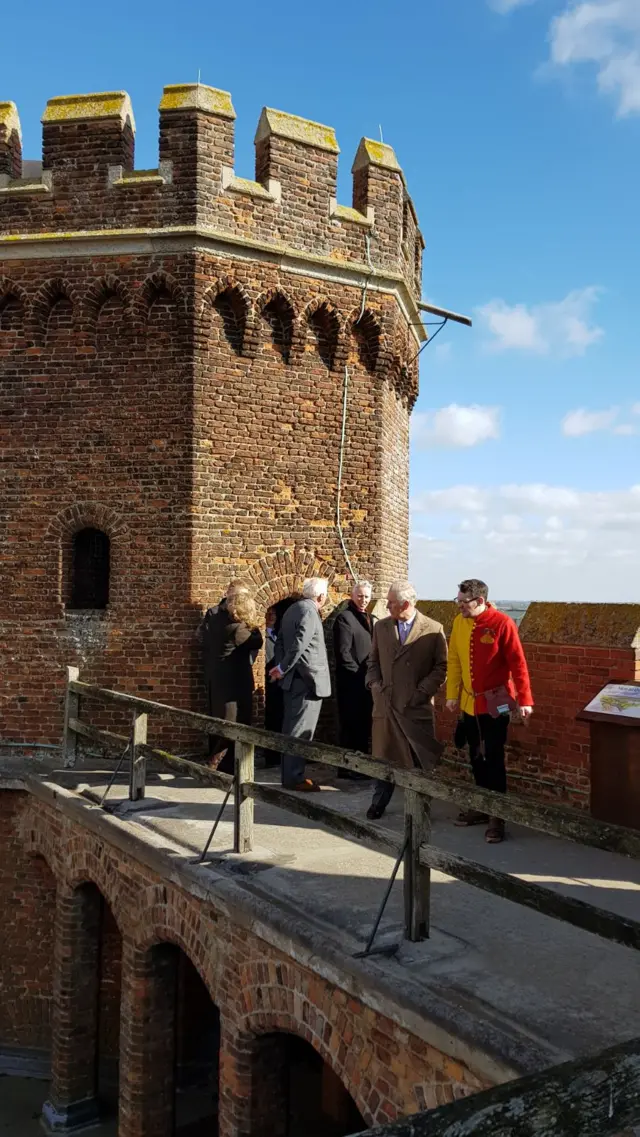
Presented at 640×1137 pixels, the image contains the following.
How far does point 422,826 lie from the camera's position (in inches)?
156

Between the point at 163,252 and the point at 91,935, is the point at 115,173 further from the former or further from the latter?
the point at 91,935

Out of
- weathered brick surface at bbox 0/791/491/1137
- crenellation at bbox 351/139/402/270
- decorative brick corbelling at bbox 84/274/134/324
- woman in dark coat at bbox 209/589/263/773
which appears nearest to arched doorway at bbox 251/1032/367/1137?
weathered brick surface at bbox 0/791/491/1137

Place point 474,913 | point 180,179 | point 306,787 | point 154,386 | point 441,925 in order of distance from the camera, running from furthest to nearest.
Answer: point 154,386 → point 180,179 → point 306,787 → point 474,913 → point 441,925

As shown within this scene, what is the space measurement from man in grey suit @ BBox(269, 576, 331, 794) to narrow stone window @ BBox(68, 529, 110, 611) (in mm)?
2923

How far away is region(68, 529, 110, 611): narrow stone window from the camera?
30.9 ft

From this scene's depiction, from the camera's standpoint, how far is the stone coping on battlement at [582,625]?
20.5 ft

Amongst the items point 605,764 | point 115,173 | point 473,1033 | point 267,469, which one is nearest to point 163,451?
point 267,469

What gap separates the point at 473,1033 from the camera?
3.18 m

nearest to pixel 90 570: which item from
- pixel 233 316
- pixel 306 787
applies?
pixel 233 316

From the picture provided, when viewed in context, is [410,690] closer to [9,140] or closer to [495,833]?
[495,833]

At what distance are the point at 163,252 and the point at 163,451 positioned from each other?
2045 mm

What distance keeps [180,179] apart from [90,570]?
419cm

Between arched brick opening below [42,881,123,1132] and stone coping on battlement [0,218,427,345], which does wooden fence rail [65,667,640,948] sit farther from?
stone coping on battlement [0,218,427,345]

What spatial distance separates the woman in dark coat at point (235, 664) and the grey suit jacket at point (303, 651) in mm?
773
